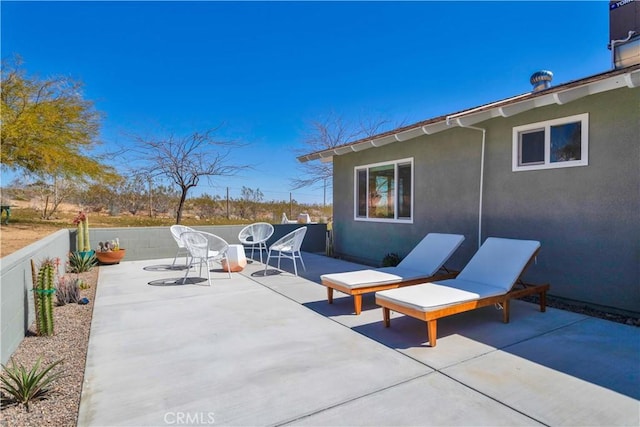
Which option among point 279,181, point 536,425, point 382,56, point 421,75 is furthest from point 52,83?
point 536,425

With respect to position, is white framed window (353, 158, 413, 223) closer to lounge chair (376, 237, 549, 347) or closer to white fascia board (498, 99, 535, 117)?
white fascia board (498, 99, 535, 117)

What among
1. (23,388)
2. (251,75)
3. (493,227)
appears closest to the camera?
(23,388)

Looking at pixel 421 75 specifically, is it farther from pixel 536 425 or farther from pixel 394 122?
pixel 536 425

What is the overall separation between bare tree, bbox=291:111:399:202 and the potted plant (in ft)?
32.4

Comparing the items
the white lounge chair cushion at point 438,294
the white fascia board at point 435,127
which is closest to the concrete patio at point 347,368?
the white lounge chair cushion at point 438,294

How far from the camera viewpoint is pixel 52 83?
496 inches

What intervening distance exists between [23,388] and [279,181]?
15324 mm

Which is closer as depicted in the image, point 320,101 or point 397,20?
point 397,20

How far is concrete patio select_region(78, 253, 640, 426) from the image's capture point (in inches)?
95.0

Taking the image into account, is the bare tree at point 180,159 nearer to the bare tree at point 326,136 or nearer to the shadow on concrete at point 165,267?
the shadow on concrete at point 165,267

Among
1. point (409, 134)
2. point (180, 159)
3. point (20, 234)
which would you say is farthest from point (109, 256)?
point (409, 134)

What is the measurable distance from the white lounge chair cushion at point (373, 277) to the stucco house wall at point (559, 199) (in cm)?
178

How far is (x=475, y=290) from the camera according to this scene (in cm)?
425

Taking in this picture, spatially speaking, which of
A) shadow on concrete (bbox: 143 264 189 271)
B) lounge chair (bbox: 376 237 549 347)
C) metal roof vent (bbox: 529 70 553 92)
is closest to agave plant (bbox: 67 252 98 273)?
shadow on concrete (bbox: 143 264 189 271)
